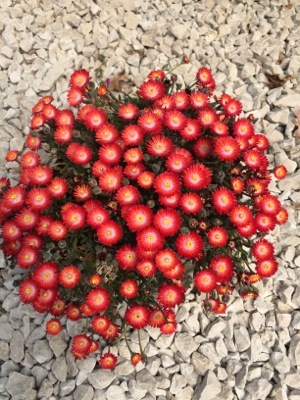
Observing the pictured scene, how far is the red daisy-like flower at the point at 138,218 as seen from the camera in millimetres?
2303

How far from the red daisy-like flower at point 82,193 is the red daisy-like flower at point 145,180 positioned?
28 centimetres

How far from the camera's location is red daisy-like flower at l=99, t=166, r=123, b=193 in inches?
95.0

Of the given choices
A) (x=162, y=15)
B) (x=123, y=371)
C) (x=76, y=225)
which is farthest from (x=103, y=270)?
(x=162, y=15)

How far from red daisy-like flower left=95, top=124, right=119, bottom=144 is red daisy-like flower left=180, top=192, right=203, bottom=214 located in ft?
1.66

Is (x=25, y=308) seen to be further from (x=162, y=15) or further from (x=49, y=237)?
(x=162, y=15)

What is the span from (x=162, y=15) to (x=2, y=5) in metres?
1.29

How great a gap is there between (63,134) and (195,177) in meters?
0.78

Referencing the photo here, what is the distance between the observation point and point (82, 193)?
2.48m

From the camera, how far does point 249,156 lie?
261 cm

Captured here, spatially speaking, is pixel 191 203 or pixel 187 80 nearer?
pixel 191 203

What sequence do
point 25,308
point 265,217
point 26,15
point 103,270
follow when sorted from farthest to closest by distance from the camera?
point 26,15 < point 25,308 < point 265,217 < point 103,270

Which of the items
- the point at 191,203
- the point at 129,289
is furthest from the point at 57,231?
the point at 191,203

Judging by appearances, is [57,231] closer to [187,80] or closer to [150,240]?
[150,240]

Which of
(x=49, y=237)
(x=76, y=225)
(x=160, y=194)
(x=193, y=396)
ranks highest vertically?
(x=160, y=194)
